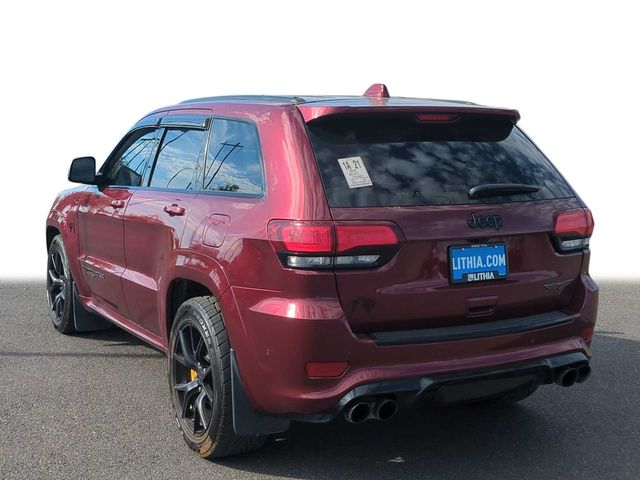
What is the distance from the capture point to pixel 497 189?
13.2 feet

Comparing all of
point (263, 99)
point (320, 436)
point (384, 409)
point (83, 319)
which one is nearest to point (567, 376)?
point (384, 409)

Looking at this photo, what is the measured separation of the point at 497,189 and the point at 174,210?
1767mm

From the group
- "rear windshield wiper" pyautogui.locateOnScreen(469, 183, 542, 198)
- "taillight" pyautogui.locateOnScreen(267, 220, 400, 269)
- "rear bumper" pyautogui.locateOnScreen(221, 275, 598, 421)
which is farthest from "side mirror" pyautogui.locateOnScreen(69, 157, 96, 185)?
"rear windshield wiper" pyautogui.locateOnScreen(469, 183, 542, 198)

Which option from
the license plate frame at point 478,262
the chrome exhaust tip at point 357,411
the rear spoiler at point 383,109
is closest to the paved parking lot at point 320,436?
the chrome exhaust tip at point 357,411

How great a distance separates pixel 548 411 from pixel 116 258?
9.54 feet

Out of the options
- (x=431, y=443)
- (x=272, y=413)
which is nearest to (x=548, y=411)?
(x=431, y=443)

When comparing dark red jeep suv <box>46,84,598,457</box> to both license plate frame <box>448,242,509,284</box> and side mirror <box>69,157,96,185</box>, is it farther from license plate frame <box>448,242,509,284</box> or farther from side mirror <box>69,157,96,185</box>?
side mirror <box>69,157,96,185</box>

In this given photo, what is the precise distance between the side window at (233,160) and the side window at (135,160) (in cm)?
94

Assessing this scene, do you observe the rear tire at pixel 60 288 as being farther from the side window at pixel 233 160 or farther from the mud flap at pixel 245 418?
the mud flap at pixel 245 418

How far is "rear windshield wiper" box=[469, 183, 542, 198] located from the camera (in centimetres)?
396

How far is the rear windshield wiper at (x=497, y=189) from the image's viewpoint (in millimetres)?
3965

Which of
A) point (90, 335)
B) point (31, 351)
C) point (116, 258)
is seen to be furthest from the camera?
point (90, 335)

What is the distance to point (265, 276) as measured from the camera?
377 centimetres

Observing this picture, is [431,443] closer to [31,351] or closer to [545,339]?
[545,339]
